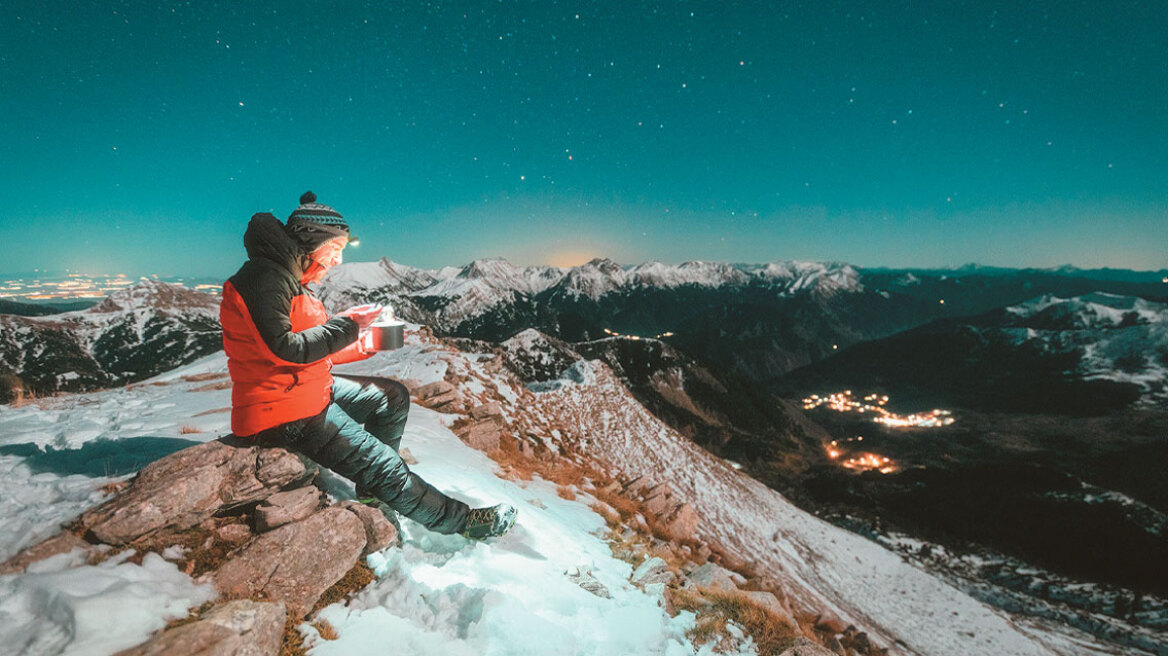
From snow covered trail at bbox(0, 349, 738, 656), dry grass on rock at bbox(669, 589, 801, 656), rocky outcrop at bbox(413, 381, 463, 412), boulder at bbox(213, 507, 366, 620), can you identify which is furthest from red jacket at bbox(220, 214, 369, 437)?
rocky outcrop at bbox(413, 381, 463, 412)

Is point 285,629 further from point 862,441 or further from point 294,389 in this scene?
point 862,441

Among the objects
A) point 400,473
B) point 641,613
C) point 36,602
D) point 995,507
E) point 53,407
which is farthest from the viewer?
point 995,507

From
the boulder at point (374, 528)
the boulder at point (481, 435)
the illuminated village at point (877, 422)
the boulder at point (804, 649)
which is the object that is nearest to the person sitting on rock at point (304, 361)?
the boulder at point (374, 528)

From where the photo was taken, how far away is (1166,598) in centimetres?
4769

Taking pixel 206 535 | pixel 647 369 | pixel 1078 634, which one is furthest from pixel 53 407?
pixel 647 369

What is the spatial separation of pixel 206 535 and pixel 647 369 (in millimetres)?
144384

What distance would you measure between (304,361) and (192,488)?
Answer: 1.84 m

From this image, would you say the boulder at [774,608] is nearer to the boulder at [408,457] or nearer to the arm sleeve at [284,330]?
the boulder at [408,457]

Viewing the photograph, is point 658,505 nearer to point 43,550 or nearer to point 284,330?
point 284,330

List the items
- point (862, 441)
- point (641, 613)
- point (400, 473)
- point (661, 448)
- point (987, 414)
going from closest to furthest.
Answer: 1. point (400, 473)
2. point (641, 613)
3. point (661, 448)
4. point (862, 441)
5. point (987, 414)

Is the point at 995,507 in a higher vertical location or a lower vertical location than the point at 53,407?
lower

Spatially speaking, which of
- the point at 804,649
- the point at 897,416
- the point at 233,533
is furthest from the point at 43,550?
the point at 897,416

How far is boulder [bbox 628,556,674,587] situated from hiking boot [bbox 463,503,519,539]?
203 centimetres

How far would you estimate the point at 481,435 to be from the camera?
1132 cm
